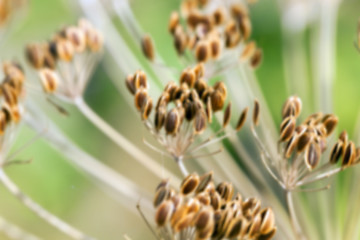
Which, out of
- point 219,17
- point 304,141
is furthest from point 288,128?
point 219,17

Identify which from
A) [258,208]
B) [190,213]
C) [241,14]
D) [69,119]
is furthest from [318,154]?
[69,119]

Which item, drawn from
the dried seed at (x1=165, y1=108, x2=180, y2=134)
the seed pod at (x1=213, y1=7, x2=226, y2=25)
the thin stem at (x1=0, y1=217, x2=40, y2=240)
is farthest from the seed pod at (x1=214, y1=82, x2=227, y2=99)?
the thin stem at (x1=0, y1=217, x2=40, y2=240)

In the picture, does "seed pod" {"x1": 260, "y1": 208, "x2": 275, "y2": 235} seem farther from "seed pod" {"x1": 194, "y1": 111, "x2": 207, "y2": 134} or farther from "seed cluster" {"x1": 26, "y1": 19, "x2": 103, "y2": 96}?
"seed cluster" {"x1": 26, "y1": 19, "x2": 103, "y2": 96}

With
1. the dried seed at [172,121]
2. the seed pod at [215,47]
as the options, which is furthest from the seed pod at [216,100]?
the seed pod at [215,47]

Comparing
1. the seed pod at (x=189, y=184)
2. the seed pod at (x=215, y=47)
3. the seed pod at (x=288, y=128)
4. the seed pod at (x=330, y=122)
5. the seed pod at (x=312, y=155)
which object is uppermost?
the seed pod at (x=189, y=184)

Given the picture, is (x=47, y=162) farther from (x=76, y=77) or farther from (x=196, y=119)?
(x=196, y=119)

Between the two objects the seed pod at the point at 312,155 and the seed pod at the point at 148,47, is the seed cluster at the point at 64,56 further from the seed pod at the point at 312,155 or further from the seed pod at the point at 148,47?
the seed pod at the point at 312,155
